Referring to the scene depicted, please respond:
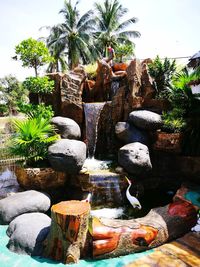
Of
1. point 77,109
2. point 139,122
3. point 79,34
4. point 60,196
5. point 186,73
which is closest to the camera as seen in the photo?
point 60,196

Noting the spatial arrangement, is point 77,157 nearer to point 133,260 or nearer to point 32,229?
point 32,229

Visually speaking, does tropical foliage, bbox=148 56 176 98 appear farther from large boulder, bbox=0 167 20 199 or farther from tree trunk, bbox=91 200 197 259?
large boulder, bbox=0 167 20 199

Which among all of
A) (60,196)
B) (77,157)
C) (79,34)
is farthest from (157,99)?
(79,34)

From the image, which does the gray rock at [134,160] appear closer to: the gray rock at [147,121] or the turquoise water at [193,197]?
the gray rock at [147,121]

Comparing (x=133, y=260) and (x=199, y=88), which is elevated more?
(x=199, y=88)

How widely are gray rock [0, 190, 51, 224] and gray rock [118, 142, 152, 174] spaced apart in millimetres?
2464

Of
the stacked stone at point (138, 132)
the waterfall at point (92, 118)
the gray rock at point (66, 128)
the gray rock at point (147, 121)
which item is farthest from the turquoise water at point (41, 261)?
the waterfall at point (92, 118)

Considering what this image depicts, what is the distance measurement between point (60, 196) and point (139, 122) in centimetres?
351

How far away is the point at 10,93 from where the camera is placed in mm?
27109

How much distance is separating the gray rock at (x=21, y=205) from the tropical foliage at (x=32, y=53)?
19.6 ft

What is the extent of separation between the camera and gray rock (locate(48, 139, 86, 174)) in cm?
666

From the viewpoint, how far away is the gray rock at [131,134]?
8.29 metres

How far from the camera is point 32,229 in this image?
4633 mm

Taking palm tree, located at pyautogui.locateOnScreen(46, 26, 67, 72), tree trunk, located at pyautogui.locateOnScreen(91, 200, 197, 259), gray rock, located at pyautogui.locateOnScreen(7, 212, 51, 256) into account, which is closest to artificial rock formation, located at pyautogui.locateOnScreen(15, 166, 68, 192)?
gray rock, located at pyautogui.locateOnScreen(7, 212, 51, 256)
